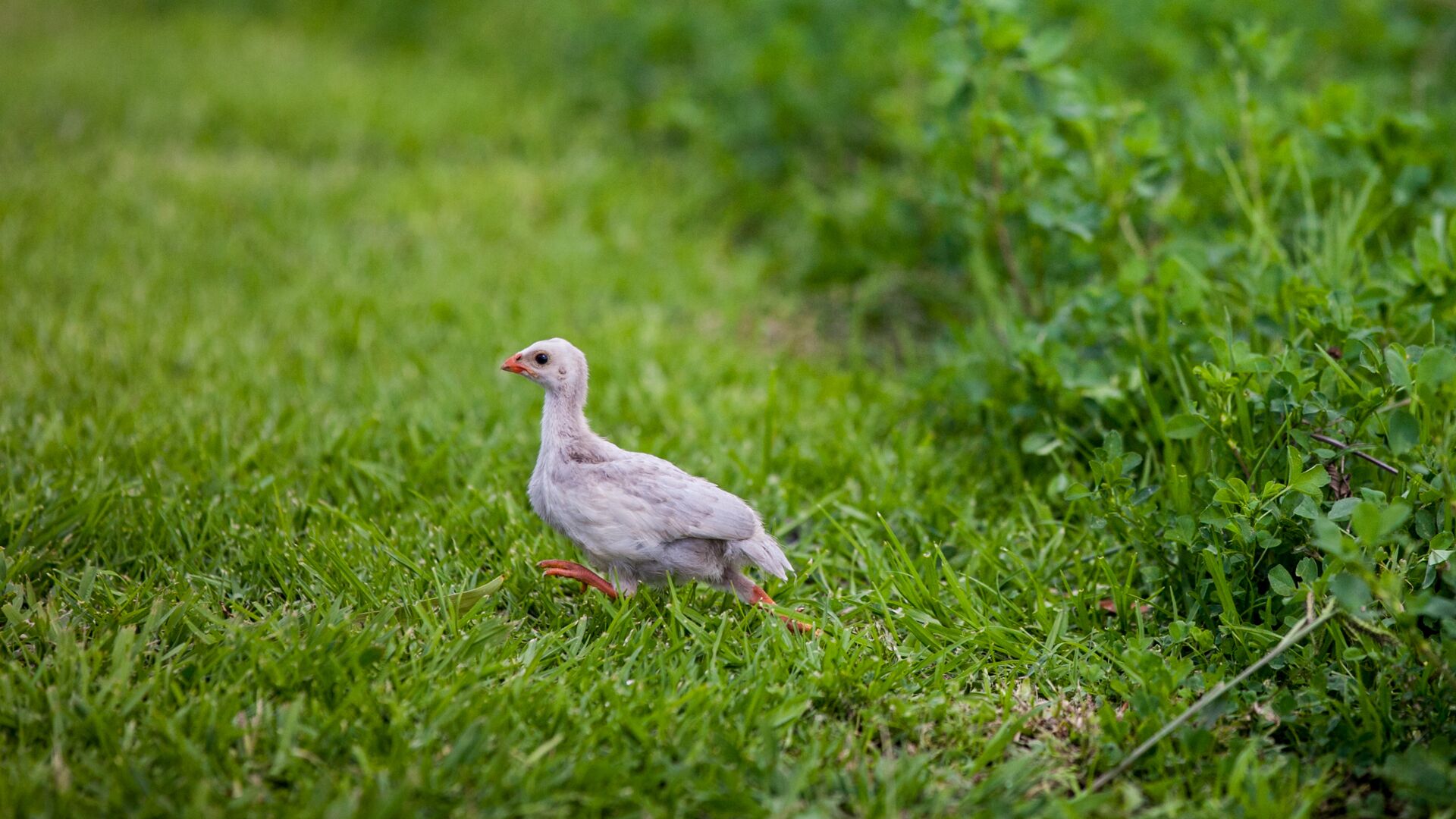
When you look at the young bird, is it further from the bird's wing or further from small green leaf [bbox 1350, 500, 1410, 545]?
small green leaf [bbox 1350, 500, 1410, 545]

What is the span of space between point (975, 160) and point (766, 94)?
2950 millimetres

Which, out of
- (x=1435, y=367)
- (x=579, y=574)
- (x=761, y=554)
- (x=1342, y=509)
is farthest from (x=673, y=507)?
(x=1435, y=367)

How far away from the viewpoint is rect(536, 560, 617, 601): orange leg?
3.44m

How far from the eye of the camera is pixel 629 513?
3.24 metres

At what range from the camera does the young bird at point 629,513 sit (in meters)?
3.24

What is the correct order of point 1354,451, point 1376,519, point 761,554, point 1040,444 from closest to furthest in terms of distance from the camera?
1. point 1376,519
2. point 1354,451
3. point 761,554
4. point 1040,444

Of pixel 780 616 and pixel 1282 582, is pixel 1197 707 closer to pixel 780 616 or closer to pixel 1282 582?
pixel 1282 582

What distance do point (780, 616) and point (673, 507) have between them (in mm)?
475

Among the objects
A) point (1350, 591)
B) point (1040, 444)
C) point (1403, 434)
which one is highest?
point (1403, 434)

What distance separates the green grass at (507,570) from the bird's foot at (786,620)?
39 millimetres

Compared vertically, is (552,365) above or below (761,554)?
above

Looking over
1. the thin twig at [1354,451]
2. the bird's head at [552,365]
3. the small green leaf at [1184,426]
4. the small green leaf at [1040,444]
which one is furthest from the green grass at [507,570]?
the bird's head at [552,365]

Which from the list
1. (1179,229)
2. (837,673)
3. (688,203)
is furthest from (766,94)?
(837,673)

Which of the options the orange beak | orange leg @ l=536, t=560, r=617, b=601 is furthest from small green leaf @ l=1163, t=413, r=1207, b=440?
the orange beak
